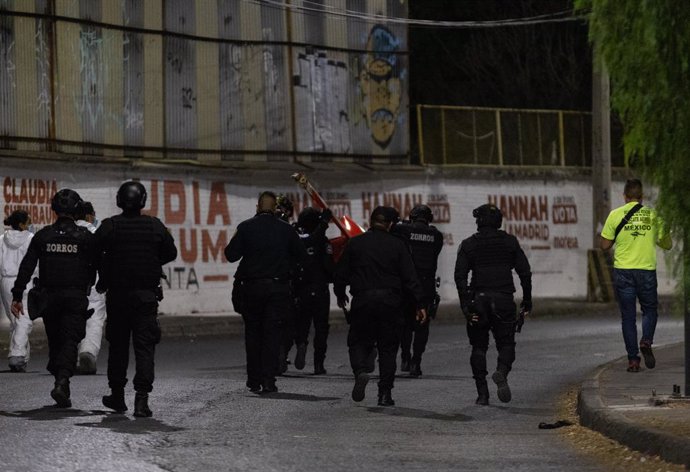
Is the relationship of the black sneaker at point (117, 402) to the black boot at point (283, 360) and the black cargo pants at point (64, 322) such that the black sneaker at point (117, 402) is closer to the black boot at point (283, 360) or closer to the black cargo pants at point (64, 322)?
the black cargo pants at point (64, 322)

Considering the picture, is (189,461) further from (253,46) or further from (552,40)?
(552,40)

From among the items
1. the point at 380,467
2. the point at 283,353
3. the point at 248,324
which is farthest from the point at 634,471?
the point at 283,353

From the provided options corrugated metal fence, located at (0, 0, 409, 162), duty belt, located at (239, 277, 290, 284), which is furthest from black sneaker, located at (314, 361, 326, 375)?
corrugated metal fence, located at (0, 0, 409, 162)

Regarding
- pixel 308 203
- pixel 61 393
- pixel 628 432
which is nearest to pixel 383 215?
pixel 61 393

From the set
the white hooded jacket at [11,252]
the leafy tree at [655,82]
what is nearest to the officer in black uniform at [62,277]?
the white hooded jacket at [11,252]

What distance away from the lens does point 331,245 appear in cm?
1770

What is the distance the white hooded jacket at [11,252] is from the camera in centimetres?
1866

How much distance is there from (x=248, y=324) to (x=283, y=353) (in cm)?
236

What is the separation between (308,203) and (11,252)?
14.9m

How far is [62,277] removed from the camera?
13.7 meters

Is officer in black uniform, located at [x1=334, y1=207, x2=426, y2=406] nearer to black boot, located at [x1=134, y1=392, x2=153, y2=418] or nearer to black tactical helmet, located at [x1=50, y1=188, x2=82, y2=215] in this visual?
black boot, located at [x1=134, y1=392, x2=153, y2=418]

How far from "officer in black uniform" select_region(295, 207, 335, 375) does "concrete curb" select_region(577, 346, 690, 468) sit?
14.2 ft

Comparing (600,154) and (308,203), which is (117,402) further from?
(600,154)

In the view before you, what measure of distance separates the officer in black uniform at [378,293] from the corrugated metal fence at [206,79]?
52.0 ft
